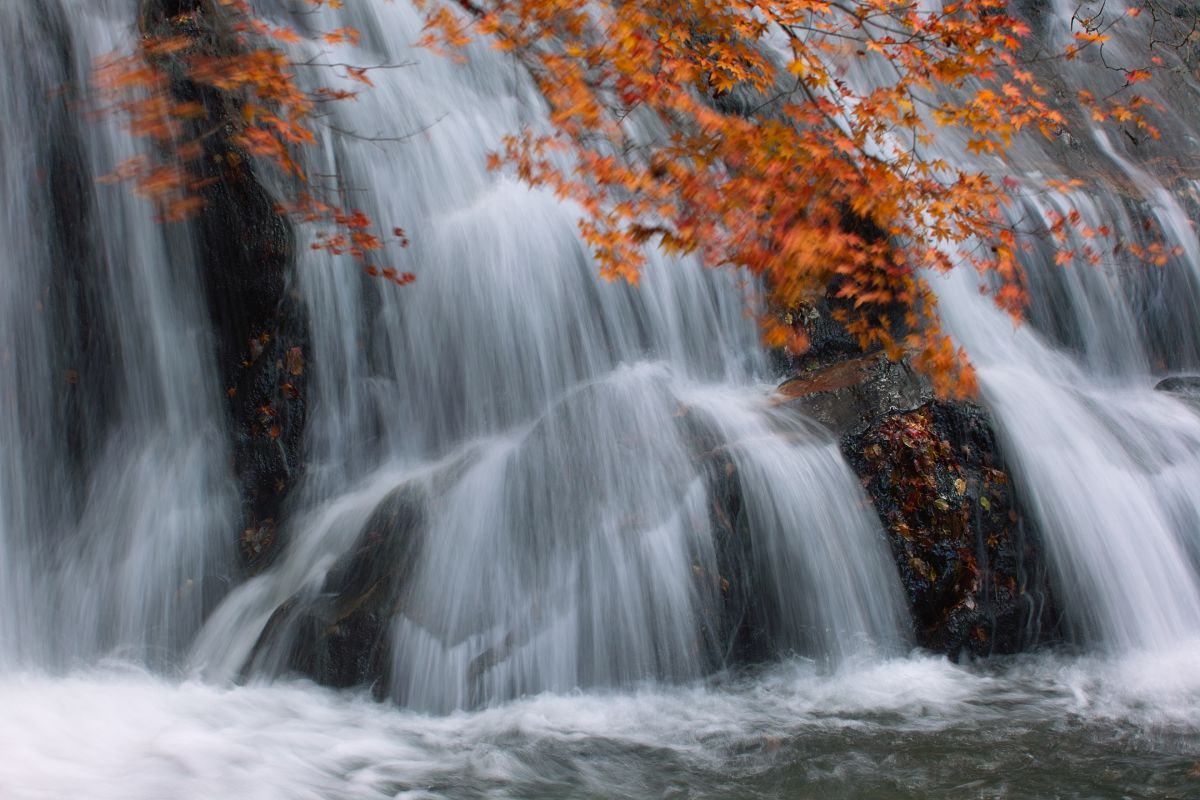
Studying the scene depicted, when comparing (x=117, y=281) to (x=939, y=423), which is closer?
(x=939, y=423)

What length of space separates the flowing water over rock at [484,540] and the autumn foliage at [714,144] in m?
0.40

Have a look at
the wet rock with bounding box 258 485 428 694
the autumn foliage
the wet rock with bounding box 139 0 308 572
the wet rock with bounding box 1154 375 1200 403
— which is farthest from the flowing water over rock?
the autumn foliage

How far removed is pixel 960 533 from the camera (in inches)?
217

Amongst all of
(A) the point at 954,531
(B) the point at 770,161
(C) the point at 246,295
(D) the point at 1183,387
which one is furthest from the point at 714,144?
(D) the point at 1183,387

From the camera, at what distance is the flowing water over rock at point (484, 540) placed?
165 inches

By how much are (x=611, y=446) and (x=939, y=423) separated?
1.91 metres

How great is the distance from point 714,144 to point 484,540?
2337 mm

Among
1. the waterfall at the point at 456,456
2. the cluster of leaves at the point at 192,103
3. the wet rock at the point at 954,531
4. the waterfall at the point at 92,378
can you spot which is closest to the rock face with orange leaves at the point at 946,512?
the wet rock at the point at 954,531

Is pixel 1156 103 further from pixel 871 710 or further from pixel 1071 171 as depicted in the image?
pixel 871 710

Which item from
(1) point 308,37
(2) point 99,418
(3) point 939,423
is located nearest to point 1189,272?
(3) point 939,423

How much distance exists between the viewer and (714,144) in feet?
16.0

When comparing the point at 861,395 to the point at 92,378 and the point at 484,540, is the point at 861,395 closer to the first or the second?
the point at 484,540

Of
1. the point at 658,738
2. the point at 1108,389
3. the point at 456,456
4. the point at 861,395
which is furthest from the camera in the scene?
the point at 1108,389

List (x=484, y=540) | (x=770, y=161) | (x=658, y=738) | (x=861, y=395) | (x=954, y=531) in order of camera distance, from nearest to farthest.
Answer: (x=658, y=738) → (x=770, y=161) → (x=484, y=540) → (x=954, y=531) → (x=861, y=395)
